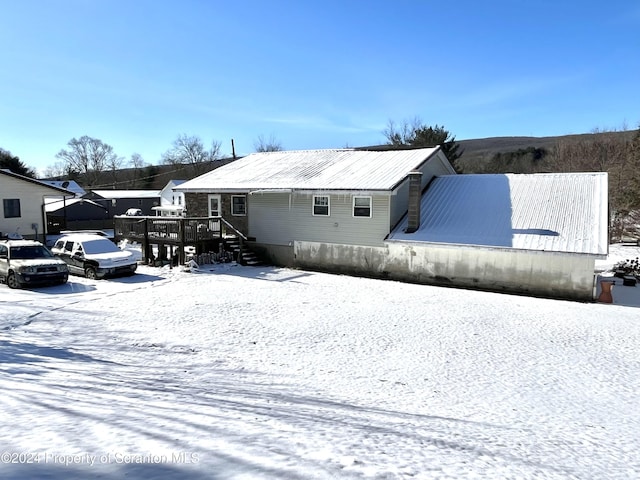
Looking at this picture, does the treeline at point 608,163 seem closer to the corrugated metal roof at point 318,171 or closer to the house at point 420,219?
the house at point 420,219

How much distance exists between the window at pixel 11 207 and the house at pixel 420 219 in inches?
406

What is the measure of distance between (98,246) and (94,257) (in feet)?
3.16

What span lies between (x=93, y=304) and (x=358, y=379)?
936 centimetres

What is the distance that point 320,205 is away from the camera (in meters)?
20.3

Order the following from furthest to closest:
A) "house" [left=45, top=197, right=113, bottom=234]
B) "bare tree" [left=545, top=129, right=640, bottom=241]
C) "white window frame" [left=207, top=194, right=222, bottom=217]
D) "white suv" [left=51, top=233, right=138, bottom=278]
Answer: "house" [left=45, top=197, right=113, bottom=234], "bare tree" [left=545, top=129, right=640, bottom=241], "white window frame" [left=207, top=194, right=222, bottom=217], "white suv" [left=51, top=233, right=138, bottom=278]

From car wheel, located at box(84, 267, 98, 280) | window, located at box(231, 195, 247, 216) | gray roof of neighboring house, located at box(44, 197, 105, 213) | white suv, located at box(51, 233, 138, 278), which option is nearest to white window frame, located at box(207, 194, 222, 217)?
window, located at box(231, 195, 247, 216)

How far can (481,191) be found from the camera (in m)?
20.6

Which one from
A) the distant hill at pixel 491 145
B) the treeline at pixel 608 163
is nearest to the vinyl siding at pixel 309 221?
the treeline at pixel 608 163

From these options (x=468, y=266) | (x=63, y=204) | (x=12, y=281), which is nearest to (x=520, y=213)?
(x=468, y=266)

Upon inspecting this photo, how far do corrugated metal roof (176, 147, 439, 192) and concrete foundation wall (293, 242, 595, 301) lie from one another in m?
3.09

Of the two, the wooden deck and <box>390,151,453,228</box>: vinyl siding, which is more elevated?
<box>390,151,453,228</box>: vinyl siding

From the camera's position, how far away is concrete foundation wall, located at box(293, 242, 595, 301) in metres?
15.0

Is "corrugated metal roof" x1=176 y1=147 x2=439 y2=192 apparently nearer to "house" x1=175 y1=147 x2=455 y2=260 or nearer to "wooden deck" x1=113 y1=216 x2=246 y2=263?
"house" x1=175 y1=147 x2=455 y2=260

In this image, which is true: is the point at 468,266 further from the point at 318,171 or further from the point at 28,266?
the point at 28,266
